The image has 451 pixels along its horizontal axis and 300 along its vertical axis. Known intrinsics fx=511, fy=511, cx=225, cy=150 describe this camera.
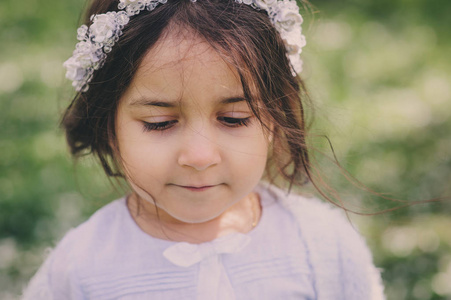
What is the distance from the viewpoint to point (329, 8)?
534 centimetres

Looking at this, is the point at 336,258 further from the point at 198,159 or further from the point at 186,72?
the point at 186,72

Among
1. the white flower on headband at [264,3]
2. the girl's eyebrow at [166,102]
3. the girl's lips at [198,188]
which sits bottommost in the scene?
the girl's lips at [198,188]

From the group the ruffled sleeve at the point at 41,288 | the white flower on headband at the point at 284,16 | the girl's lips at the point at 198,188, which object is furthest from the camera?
the ruffled sleeve at the point at 41,288

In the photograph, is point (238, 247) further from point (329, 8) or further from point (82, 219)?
point (329, 8)

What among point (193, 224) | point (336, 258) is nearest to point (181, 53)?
point (193, 224)

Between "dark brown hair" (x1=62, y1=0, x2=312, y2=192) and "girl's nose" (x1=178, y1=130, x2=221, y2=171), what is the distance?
167 mm

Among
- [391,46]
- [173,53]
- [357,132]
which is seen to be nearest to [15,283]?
[173,53]

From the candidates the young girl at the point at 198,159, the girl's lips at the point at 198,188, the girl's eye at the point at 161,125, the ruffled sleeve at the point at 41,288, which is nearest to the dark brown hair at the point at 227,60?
the young girl at the point at 198,159

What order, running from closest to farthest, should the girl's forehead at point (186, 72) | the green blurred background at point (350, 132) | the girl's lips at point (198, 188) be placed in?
1. the girl's forehead at point (186, 72)
2. the girl's lips at point (198, 188)
3. the green blurred background at point (350, 132)

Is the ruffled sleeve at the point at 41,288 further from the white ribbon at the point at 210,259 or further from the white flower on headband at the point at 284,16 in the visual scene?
the white flower on headband at the point at 284,16

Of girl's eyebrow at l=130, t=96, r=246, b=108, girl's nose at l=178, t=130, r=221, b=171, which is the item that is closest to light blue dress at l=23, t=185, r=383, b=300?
girl's nose at l=178, t=130, r=221, b=171

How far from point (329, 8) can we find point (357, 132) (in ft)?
8.20

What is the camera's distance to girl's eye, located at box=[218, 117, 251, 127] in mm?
1447

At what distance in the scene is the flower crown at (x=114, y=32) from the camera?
1499mm
